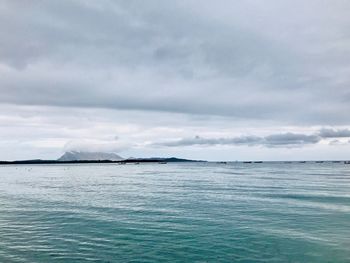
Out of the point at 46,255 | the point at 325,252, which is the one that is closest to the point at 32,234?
the point at 46,255

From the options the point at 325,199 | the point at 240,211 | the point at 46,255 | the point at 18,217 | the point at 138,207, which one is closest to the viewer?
the point at 46,255

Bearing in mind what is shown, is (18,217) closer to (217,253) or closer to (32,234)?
(32,234)

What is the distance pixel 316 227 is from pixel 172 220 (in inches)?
745

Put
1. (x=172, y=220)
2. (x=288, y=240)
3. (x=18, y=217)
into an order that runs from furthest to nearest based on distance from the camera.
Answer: (x=18, y=217) → (x=172, y=220) → (x=288, y=240)

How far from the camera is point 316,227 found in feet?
136

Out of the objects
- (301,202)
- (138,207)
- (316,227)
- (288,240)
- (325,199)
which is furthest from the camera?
(325,199)

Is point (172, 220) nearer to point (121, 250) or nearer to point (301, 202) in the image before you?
point (121, 250)

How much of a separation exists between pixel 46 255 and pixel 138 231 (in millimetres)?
11524

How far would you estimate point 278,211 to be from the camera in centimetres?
5322

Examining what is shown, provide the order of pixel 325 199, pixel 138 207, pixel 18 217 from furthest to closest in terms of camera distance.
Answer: pixel 325 199 < pixel 138 207 < pixel 18 217

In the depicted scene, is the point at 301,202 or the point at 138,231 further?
the point at 301,202

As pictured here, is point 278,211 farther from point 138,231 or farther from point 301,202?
point 138,231

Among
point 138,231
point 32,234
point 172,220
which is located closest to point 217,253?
point 138,231

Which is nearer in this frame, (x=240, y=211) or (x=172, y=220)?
(x=172, y=220)
